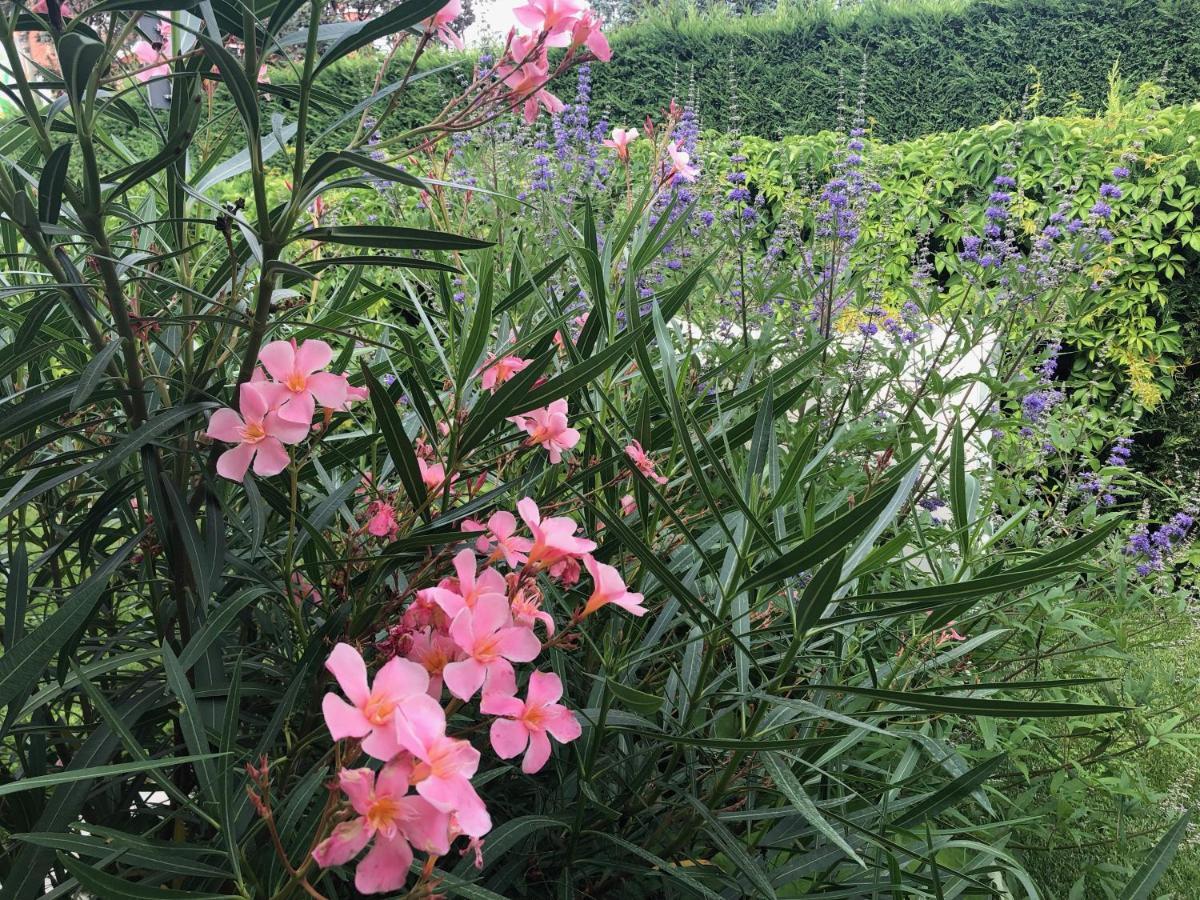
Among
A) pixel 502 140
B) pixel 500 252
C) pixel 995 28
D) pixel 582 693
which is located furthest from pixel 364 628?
pixel 995 28

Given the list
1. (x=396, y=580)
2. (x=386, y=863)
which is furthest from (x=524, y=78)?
(x=386, y=863)

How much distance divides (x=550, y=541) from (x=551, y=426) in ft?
0.67

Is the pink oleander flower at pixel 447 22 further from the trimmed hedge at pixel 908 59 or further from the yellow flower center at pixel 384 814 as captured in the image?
the trimmed hedge at pixel 908 59

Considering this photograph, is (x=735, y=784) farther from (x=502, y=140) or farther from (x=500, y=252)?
(x=502, y=140)

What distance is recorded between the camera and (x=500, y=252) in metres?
2.09

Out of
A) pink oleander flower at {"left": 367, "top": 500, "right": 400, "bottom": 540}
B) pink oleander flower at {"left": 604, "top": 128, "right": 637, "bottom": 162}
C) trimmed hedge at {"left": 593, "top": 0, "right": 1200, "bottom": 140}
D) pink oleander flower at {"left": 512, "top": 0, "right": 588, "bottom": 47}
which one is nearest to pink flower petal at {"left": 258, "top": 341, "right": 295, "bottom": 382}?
pink oleander flower at {"left": 367, "top": 500, "right": 400, "bottom": 540}

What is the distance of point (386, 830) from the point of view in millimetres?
523

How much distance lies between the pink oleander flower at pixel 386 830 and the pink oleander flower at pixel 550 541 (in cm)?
24

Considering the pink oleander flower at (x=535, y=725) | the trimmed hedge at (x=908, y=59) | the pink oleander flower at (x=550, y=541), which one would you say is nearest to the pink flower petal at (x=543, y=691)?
the pink oleander flower at (x=535, y=725)

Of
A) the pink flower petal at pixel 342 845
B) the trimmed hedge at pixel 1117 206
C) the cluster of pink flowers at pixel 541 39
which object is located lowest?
the trimmed hedge at pixel 1117 206

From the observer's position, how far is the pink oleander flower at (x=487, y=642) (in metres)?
0.60

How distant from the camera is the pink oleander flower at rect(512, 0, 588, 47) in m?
0.87

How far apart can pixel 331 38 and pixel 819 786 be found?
998mm

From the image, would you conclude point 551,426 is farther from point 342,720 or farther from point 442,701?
point 342,720
